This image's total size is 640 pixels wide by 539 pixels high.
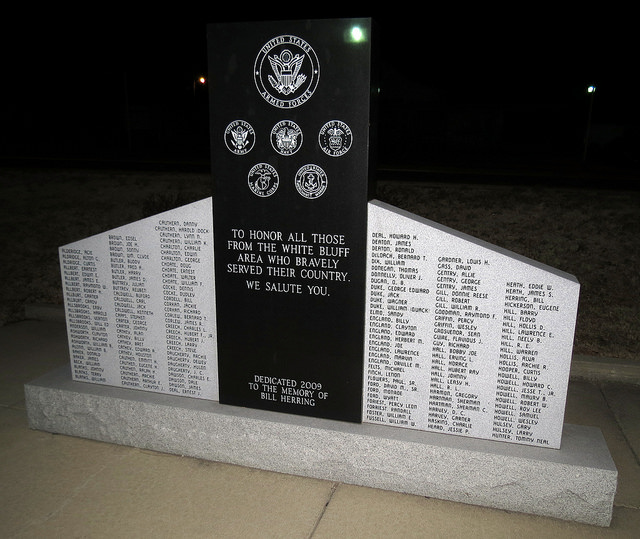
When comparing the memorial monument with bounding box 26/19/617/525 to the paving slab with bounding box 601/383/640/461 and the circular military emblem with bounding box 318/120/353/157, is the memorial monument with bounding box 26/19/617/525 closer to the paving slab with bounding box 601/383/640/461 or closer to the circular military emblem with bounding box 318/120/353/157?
the circular military emblem with bounding box 318/120/353/157

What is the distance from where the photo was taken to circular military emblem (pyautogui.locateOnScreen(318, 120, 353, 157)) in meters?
3.21

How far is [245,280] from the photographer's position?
3588 millimetres

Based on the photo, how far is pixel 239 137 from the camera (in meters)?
3.43

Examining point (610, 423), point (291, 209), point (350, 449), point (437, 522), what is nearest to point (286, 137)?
point (291, 209)

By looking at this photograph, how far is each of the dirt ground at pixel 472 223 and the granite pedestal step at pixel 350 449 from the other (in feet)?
9.21

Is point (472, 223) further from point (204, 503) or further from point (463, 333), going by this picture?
point (204, 503)

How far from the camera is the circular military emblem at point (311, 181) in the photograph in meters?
3.30

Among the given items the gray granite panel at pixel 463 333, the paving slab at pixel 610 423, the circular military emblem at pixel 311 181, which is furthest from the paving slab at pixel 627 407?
the circular military emblem at pixel 311 181

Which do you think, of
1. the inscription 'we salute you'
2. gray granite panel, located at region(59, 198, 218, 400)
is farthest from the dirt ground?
the inscription 'we salute you'

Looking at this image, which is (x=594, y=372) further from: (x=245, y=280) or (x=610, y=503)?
(x=245, y=280)

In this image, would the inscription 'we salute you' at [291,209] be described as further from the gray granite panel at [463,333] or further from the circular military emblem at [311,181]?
the gray granite panel at [463,333]

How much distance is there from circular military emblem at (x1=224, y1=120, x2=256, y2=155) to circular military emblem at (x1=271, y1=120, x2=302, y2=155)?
5.8 inches

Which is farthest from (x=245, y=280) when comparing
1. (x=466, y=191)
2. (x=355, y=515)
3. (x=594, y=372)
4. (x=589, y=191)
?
(x=589, y=191)

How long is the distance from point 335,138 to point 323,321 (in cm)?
111
